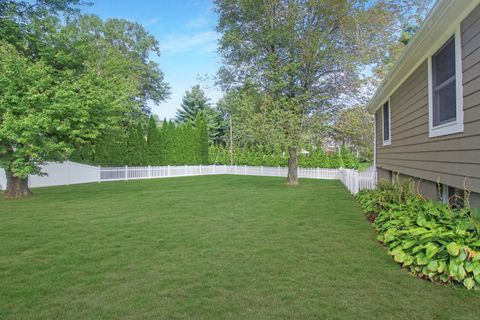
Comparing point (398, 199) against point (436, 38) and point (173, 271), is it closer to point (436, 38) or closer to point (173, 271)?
point (436, 38)

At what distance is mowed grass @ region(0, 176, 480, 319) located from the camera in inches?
113

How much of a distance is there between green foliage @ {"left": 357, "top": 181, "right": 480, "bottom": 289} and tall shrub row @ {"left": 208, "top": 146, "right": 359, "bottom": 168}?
11667mm

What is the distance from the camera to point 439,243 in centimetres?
359

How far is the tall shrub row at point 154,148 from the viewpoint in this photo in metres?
20.9

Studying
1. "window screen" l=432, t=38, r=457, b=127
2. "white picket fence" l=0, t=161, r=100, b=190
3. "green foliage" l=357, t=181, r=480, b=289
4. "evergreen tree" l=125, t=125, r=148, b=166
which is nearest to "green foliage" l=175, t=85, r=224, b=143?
"evergreen tree" l=125, t=125, r=148, b=166

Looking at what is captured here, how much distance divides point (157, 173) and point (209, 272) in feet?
62.3

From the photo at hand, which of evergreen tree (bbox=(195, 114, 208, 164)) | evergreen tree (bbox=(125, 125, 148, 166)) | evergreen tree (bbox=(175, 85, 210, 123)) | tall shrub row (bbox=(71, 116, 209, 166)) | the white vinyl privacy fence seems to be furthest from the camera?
evergreen tree (bbox=(175, 85, 210, 123))

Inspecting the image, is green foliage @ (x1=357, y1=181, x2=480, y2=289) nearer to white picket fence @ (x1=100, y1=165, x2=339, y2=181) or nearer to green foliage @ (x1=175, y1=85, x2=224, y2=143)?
white picket fence @ (x1=100, y1=165, x2=339, y2=181)

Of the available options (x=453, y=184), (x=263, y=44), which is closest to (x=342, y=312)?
(x=453, y=184)

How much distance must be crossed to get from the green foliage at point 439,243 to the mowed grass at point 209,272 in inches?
6.0

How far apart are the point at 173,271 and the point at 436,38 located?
15.1 ft

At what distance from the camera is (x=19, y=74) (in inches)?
391

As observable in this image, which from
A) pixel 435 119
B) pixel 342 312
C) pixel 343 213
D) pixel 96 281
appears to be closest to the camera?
pixel 342 312

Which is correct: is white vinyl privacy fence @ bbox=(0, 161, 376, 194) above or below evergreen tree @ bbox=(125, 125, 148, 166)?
below
